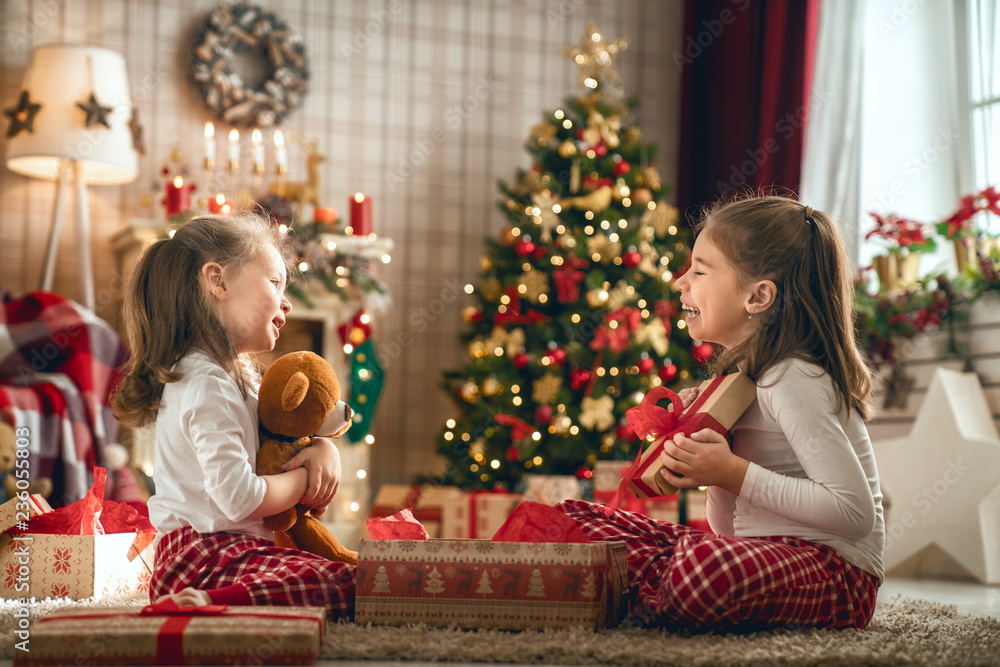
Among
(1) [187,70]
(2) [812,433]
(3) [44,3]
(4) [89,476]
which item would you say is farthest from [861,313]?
(3) [44,3]

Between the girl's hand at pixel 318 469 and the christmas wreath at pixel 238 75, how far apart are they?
2.78m

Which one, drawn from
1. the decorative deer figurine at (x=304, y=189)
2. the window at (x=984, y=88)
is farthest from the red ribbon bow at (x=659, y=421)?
the decorative deer figurine at (x=304, y=189)

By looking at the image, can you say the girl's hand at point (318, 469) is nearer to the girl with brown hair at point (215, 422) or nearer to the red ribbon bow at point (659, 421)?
the girl with brown hair at point (215, 422)

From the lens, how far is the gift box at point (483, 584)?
4.14 feet

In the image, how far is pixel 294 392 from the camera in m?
1.38

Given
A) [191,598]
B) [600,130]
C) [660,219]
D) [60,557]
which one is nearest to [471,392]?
[660,219]

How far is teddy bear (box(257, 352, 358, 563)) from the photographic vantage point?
140cm

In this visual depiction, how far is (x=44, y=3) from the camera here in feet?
12.3

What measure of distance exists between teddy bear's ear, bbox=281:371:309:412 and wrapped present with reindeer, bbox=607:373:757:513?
504 mm

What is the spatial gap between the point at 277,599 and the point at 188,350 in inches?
17.0

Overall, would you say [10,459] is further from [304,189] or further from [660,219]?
[660,219]

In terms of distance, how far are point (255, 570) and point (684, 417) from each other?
68 cm

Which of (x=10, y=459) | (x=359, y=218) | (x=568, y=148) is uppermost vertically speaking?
(x=568, y=148)

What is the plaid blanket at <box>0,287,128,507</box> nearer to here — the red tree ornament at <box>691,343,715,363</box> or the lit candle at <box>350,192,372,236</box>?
the lit candle at <box>350,192,372,236</box>
